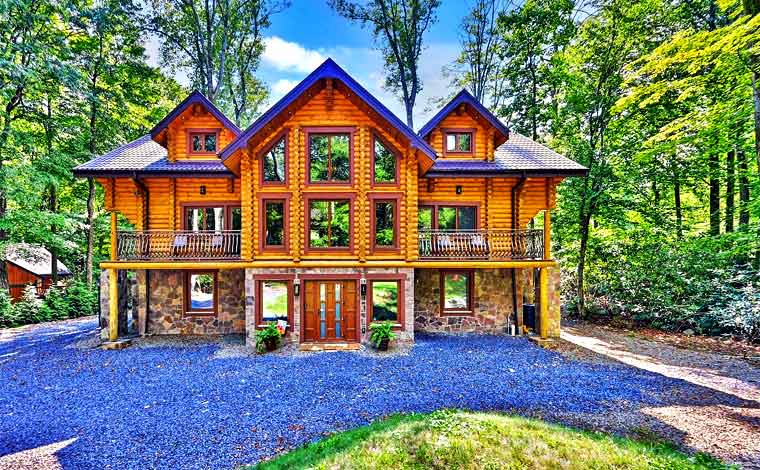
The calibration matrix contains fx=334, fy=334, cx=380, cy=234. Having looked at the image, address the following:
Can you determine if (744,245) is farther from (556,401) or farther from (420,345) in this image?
(420,345)

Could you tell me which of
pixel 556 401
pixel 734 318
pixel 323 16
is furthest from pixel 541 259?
pixel 323 16

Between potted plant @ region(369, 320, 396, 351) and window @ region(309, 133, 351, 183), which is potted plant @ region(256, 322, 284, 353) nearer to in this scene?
potted plant @ region(369, 320, 396, 351)

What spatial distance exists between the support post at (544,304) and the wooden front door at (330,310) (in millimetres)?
6731

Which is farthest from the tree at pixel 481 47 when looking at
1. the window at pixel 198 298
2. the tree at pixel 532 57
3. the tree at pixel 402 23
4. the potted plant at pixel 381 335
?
the window at pixel 198 298

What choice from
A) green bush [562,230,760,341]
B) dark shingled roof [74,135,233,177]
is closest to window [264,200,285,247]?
dark shingled roof [74,135,233,177]

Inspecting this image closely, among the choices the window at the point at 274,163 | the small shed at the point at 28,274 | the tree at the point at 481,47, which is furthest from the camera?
the small shed at the point at 28,274

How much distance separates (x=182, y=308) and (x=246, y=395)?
7172 mm

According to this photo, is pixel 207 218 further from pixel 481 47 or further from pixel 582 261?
pixel 481 47

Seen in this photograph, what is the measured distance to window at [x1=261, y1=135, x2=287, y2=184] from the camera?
1152cm

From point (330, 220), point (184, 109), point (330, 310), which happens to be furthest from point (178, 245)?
point (330, 310)

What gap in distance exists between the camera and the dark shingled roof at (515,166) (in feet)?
40.1

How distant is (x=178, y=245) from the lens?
1239 centimetres

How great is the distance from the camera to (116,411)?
701cm

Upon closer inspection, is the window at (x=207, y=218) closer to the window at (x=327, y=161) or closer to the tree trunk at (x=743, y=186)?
the window at (x=327, y=161)
